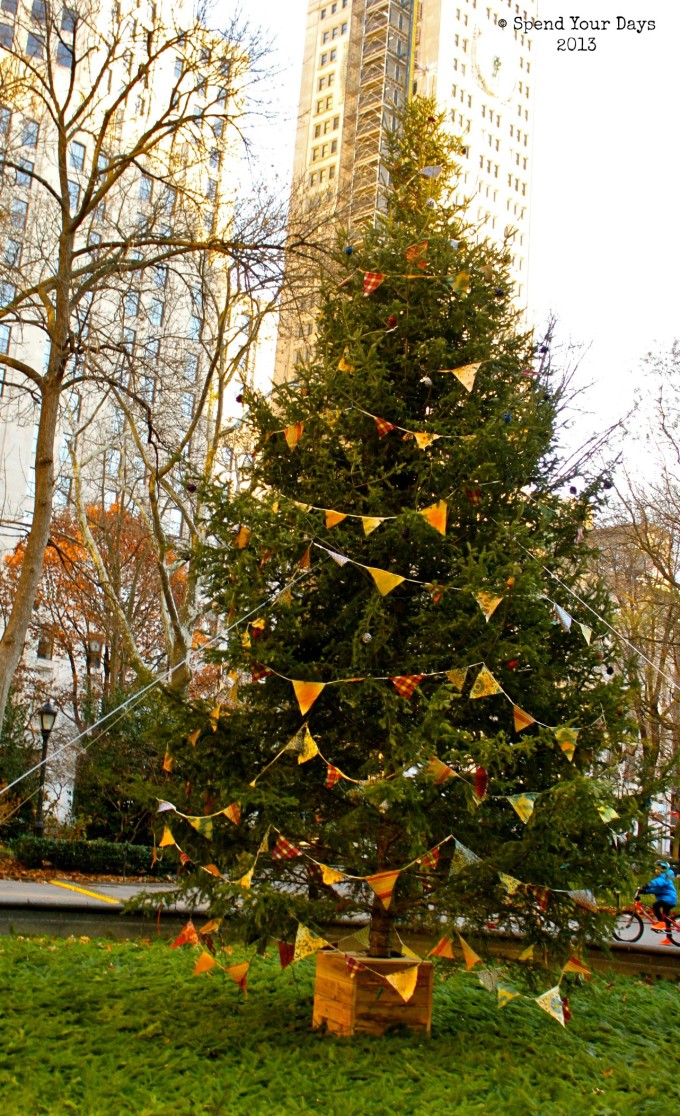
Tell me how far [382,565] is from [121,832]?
1409 centimetres

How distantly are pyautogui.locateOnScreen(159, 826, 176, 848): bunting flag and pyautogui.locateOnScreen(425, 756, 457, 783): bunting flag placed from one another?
1.80m

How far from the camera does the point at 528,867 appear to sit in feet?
20.1

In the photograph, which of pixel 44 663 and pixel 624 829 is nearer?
pixel 624 829

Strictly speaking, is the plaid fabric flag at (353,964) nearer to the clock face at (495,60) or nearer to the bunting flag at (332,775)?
the bunting flag at (332,775)

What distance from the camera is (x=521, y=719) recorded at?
638cm

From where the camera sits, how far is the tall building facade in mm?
63250

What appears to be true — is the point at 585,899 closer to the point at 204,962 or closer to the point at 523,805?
the point at 523,805

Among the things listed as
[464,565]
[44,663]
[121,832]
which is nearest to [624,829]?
[464,565]

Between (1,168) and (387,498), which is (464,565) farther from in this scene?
(1,168)

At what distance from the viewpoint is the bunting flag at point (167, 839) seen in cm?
641

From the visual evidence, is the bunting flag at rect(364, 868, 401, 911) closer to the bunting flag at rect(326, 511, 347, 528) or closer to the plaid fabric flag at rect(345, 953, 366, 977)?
the plaid fabric flag at rect(345, 953, 366, 977)

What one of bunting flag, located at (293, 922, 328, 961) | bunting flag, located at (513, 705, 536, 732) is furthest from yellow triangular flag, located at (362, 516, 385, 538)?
bunting flag, located at (293, 922, 328, 961)

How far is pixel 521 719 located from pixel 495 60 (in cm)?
9852

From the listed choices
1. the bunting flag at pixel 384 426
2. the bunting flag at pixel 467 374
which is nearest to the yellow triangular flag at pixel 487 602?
the bunting flag at pixel 384 426
